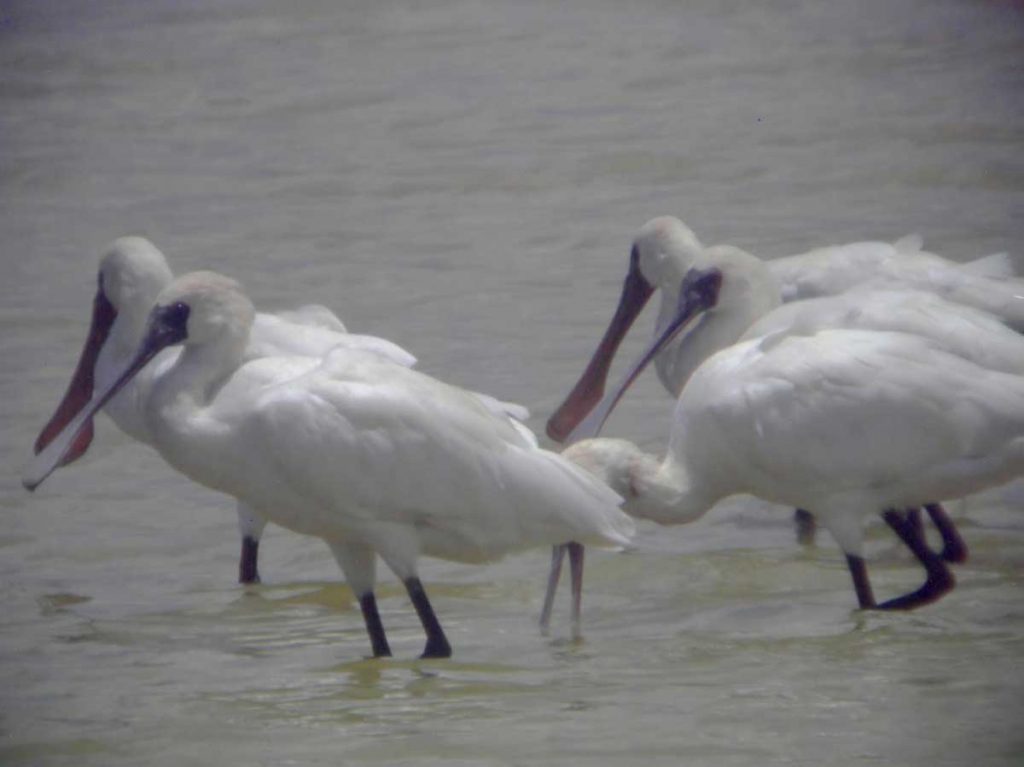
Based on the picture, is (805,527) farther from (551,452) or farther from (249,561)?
(249,561)

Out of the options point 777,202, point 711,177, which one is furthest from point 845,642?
point 711,177

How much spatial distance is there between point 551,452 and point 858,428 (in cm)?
110

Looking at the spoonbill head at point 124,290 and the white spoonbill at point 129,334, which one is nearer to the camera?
the white spoonbill at point 129,334

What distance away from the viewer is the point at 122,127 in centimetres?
2141

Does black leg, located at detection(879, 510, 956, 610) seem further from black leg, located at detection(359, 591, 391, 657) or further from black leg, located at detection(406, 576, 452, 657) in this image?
black leg, located at detection(359, 591, 391, 657)

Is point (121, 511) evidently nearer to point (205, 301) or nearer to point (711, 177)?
point (205, 301)

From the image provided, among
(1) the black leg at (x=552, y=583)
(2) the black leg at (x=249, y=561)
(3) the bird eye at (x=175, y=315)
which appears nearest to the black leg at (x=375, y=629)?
(1) the black leg at (x=552, y=583)

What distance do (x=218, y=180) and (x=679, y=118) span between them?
13.7 feet

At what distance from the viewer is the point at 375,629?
7676mm

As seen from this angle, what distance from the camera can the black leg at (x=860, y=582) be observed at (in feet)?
26.2

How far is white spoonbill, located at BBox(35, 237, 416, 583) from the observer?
923 cm

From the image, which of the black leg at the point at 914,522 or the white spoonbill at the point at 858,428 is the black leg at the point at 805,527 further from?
the white spoonbill at the point at 858,428

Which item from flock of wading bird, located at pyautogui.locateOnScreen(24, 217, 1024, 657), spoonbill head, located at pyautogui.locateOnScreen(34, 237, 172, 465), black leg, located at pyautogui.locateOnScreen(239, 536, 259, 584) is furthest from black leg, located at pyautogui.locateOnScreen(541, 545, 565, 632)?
spoonbill head, located at pyautogui.locateOnScreen(34, 237, 172, 465)

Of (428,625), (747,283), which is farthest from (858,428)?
(428,625)
